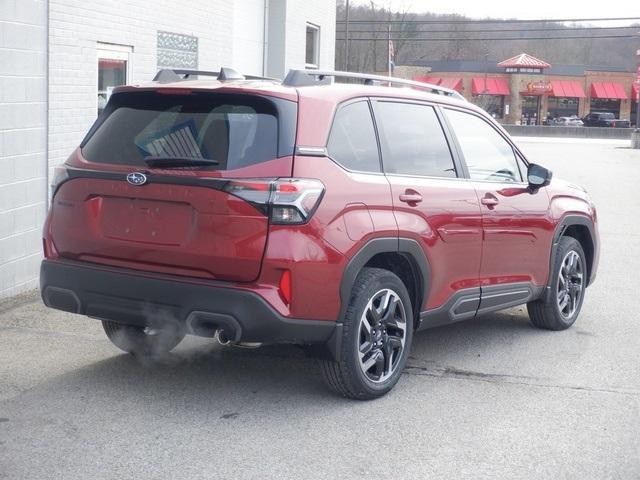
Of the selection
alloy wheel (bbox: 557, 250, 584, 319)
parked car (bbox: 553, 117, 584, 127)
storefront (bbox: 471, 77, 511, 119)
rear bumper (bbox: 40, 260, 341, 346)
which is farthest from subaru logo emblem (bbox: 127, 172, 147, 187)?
storefront (bbox: 471, 77, 511, 119)

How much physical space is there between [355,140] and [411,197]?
509 millimetres

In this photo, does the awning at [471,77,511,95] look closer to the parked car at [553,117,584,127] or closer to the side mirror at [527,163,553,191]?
the parked car at [553,117,584,127]

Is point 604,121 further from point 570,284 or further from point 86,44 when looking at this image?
point 570,284

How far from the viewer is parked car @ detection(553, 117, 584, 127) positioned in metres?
80.9

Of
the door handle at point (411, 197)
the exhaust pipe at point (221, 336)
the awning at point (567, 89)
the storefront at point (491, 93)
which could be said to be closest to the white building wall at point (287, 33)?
the door handle at point (411, 197)

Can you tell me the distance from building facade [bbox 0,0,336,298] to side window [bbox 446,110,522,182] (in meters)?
3.83

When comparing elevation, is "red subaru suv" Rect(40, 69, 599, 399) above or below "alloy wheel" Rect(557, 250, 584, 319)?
above

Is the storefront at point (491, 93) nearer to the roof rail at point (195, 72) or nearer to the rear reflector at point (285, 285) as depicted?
the roof rail at point (195, 72)

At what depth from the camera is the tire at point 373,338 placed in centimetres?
557

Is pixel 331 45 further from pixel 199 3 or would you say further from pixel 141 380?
pixel 141 380

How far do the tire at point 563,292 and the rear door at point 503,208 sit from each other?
0.21 metres

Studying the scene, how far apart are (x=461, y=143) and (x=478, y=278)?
2.96 feet

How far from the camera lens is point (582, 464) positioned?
4879 mm

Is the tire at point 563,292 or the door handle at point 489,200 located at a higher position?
the door handle at point 489,200
